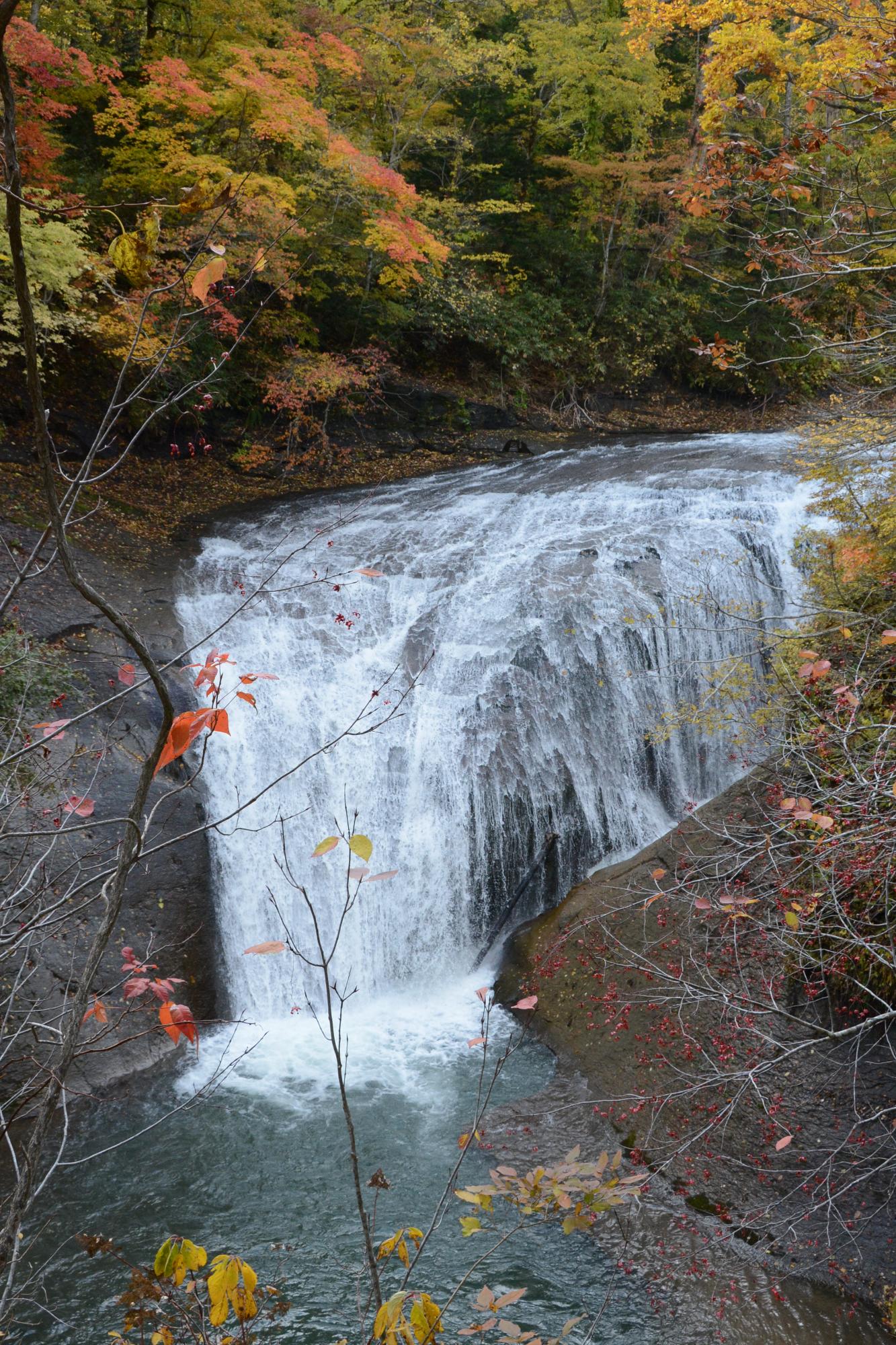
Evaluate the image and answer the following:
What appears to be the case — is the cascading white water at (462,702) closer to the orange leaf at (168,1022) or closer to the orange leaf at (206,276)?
the orange leaf at (168,1022)

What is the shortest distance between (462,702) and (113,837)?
3.75 metres

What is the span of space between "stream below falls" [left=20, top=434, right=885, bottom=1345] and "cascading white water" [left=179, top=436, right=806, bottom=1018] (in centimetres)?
3

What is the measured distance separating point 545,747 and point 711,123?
19.1ft

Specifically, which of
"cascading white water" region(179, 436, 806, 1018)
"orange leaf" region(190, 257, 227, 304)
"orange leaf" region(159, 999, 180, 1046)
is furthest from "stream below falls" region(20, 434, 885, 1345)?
"orange leaf" region(190, 257, 227, 304)

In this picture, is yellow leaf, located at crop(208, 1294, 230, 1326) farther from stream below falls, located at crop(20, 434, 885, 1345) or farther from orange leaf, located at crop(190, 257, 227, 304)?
stream below falls, located at crop(20, 434, 885, 1345)

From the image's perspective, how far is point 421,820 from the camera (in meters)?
9.35

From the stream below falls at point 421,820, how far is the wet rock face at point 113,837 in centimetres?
31

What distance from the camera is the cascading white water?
9.02 metres

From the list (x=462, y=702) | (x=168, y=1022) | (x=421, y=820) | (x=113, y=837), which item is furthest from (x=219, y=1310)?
(x=462, y=702)

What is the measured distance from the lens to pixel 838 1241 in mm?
5434

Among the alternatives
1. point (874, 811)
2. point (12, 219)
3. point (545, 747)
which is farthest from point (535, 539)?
point (12, 219)

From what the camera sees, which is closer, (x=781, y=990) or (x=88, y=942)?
(x=781, y=990)

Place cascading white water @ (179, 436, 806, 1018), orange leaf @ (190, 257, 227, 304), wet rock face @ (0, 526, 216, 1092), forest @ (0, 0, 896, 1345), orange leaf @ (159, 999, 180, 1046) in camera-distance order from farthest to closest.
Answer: cascading white water @ (179, 436, 806, 1018) → wet rock face @ (0, 526, 216, 1092) → forest @ (0, 0, 896, 1345) → orange leaf @ (159, 999, 180, 1046) → orange leaf @ (190, 257, 227, 304)

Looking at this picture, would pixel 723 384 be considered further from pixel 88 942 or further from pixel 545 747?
pixel 88 942
